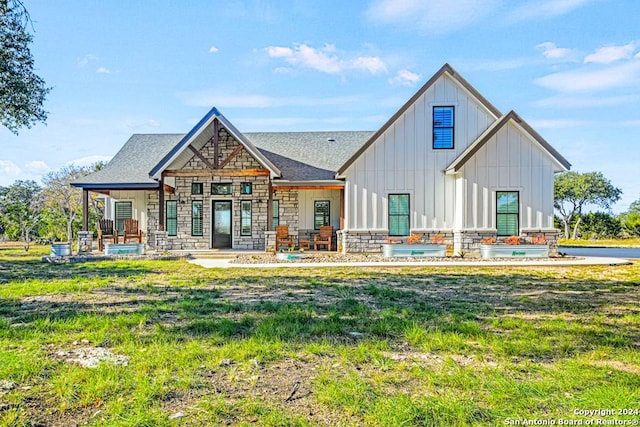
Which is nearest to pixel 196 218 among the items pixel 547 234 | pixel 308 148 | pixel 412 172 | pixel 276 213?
pixel 276 213

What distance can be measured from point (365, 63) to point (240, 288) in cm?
1387

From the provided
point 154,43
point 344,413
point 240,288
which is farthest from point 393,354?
point 154,43

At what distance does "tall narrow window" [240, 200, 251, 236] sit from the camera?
18.2 metres

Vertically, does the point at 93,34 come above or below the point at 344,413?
above

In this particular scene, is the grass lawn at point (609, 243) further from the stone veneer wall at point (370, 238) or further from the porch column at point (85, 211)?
the porch column at point (85, 211)

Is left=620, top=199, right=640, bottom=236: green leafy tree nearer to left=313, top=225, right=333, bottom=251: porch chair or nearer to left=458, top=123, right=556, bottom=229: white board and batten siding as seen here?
left=458, top=123, right=556, bottom=229: white board and batten siding

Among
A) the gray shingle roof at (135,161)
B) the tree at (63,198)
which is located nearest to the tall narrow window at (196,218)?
the gray shingle roof at (135,161)

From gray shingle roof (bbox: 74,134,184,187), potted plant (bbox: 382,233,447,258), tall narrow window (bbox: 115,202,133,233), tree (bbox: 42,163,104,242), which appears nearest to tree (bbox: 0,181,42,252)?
tree (bbox: 42,163,104,242)

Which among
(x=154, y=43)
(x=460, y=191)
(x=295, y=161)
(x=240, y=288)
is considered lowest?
(x=240, y=288)

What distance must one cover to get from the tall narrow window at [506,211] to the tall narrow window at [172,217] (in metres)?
12.9

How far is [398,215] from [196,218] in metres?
8.66

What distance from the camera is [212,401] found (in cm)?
290

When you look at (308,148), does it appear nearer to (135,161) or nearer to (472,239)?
Result: (135,161)

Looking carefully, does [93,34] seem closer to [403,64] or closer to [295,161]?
[295,161]
